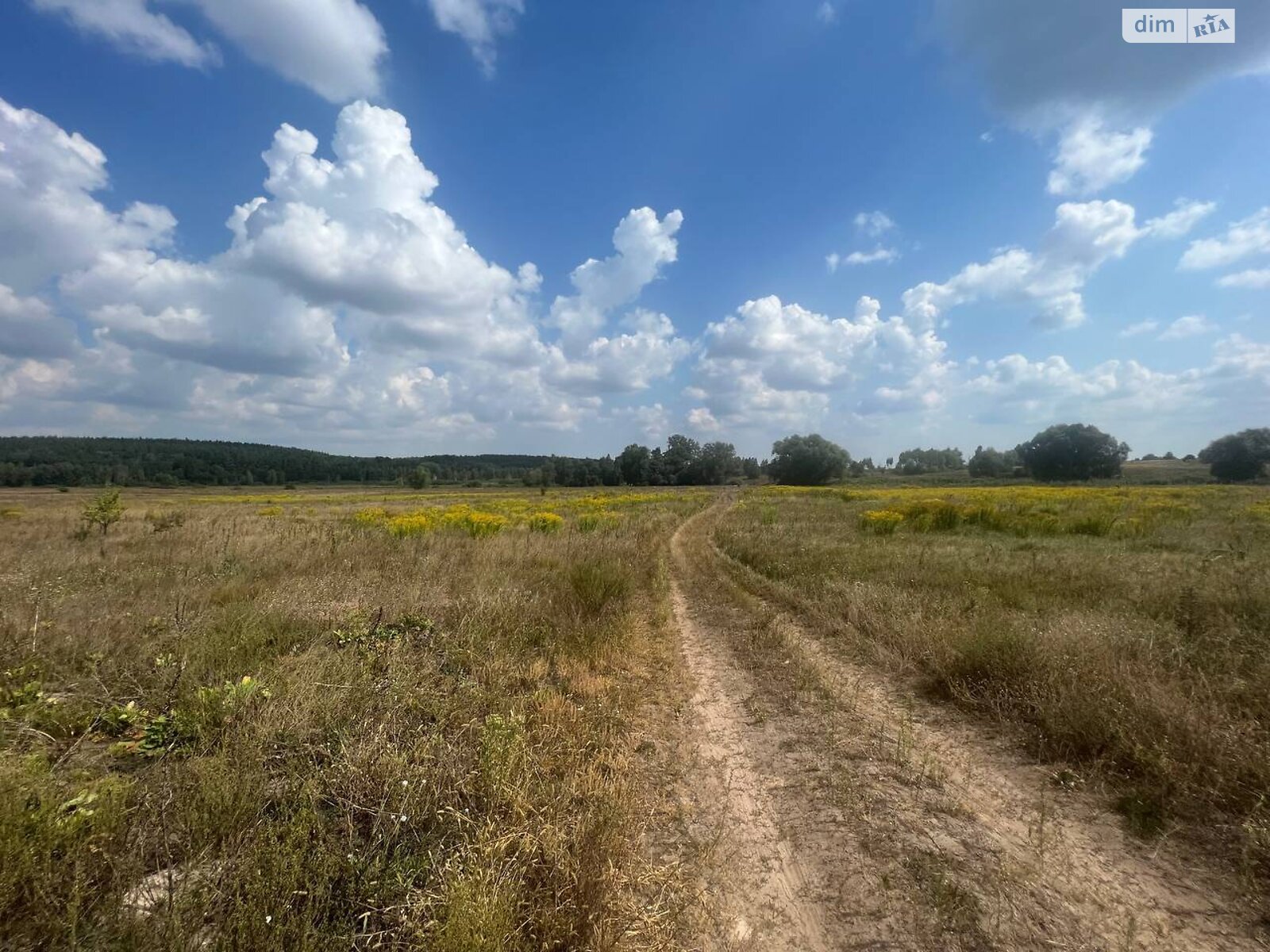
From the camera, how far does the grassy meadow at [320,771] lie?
241 centimetres

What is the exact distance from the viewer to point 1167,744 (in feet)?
13.3

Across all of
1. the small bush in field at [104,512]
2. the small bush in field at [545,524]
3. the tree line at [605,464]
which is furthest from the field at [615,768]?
the tree line at [605,464]

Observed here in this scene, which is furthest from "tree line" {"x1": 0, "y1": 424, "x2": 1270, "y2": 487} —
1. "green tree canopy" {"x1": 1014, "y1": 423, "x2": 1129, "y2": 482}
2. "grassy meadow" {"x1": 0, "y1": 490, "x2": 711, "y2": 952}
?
"grassy meadow" {"x1": 0, "y1": 490, "x2": 711, "y2": 952}

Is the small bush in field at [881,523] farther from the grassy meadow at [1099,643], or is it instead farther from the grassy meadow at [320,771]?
the grassy meadow at [320,771]

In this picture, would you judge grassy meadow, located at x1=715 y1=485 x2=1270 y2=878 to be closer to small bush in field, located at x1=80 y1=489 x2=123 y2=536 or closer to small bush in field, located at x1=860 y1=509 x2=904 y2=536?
small bush in field, located at x1=860 y1=509 x2=904 y2=536

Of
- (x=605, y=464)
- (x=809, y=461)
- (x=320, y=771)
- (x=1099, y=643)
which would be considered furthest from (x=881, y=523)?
(x=605, y=464)

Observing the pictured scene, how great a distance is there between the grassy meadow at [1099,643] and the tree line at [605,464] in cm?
6037

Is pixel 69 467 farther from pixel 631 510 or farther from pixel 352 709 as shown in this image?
pixel 352 709

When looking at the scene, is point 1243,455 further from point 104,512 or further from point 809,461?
point 104,512

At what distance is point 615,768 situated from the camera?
410cm

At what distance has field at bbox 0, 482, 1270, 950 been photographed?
261 cm

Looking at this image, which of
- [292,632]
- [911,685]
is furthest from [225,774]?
[911,685]

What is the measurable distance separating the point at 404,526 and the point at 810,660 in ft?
40.7

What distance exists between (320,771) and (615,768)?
2.12 meters
